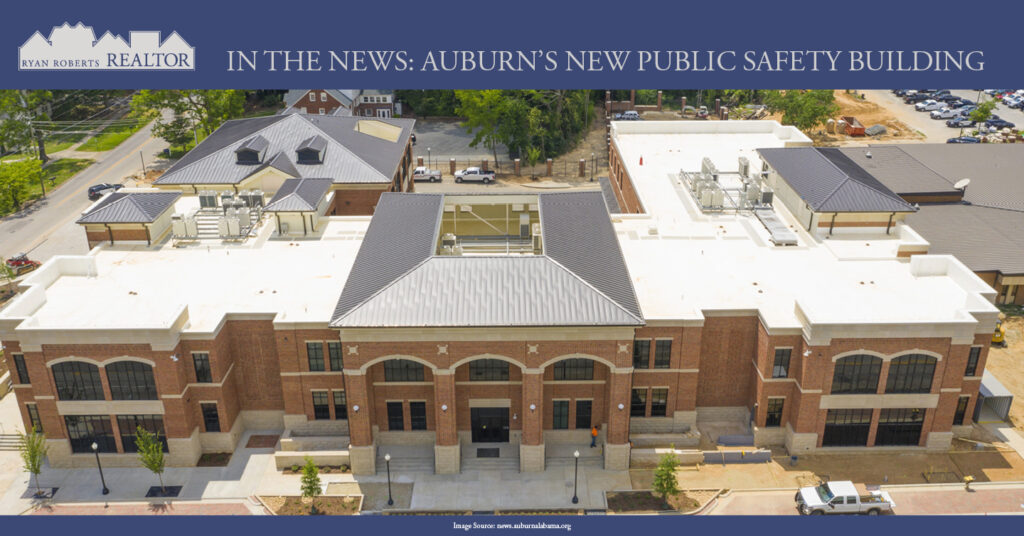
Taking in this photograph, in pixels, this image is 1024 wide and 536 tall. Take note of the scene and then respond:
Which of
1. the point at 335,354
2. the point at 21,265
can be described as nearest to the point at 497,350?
the point at 335,354

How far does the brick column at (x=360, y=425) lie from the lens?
48.8 m

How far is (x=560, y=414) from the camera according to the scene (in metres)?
52.6

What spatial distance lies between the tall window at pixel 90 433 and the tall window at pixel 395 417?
17410 mm

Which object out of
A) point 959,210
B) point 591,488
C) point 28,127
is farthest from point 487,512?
point 28,127

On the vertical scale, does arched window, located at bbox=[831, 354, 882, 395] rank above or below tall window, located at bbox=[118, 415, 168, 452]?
above

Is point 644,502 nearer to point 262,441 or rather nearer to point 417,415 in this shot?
point 417,415

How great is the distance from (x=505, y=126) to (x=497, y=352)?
6659 cm

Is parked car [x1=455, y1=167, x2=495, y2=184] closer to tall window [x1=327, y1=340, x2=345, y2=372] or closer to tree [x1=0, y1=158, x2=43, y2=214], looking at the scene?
tree [x1=0, y1=158, x2=43, y2=214]

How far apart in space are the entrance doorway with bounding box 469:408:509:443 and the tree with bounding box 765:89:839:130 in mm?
83468

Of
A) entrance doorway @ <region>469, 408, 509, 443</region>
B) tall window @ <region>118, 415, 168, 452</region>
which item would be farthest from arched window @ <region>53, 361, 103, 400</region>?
entrance doorway @ <region>469, 408, 509, 443</region>

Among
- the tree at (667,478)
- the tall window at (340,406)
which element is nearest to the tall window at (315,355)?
the tall window at (340,406)

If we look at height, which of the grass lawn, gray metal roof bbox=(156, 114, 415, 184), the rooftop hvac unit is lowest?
the rooftop hvac unit

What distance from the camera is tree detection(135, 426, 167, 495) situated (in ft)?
159

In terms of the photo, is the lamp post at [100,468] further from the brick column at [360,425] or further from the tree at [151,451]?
the brick column at [360,425]
